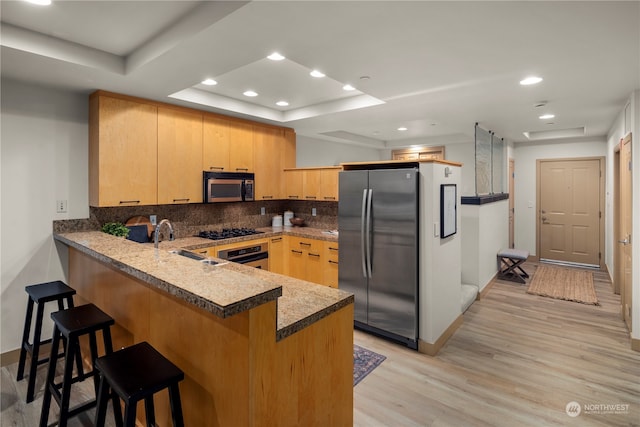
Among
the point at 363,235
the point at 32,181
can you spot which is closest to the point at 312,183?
the point at 363,235

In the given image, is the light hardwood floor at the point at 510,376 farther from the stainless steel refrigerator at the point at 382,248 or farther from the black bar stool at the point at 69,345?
the black bar stool at the point at 69,345

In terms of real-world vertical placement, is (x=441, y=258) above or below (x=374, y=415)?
above

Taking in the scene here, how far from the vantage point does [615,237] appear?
4895 millimetres

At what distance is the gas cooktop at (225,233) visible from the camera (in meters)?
4.08

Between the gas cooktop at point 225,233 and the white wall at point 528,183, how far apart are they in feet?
18.7

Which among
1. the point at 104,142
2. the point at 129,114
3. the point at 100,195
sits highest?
the point at 129,114

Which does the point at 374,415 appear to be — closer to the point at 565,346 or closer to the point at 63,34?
the point at 565,346

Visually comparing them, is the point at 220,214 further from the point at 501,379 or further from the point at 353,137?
the point at 501,379

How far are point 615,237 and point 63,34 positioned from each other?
6.84 meters

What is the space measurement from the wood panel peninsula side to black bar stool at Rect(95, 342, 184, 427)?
132mm

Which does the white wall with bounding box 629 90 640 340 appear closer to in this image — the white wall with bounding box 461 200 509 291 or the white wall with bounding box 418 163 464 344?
the white wall with bounding box 461 200 509 291

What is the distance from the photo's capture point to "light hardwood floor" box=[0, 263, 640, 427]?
2289mm

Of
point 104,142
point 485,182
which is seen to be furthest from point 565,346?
point 104,142

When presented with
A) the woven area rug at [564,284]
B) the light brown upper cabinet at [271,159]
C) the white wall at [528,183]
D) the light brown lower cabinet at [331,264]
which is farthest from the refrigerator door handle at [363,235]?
the white wall at [528,183]
